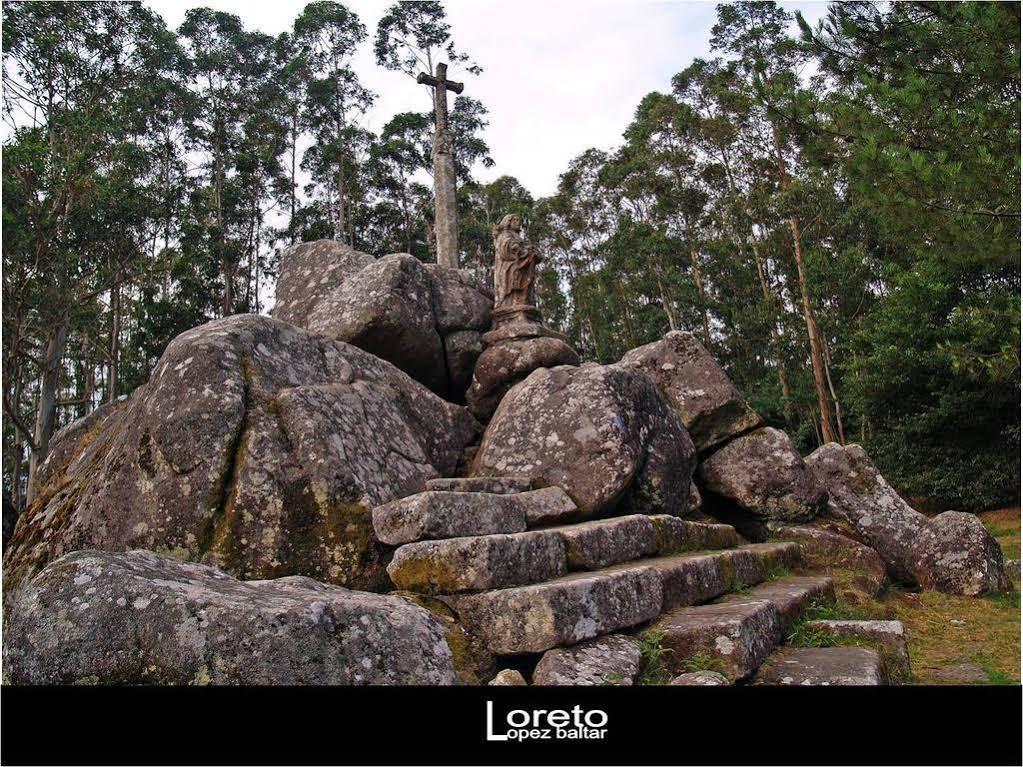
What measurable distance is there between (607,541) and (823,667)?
1.65 meters

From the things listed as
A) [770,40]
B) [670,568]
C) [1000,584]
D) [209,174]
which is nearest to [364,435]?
[670,568]

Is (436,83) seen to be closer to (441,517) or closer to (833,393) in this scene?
Result: (441,517)

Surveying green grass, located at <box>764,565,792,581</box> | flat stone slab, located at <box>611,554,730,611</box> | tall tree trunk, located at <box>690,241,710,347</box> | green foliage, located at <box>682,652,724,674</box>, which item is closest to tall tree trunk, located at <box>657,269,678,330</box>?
tall tree trunk, located at <box>690,241,710,347</box>

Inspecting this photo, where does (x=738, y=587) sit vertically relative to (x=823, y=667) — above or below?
above

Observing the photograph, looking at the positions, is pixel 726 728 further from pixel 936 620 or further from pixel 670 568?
pixel 936 620

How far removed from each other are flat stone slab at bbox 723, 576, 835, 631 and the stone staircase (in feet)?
0.06

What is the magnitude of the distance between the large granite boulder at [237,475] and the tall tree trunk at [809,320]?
805 inches

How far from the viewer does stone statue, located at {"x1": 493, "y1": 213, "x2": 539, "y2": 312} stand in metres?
11.1

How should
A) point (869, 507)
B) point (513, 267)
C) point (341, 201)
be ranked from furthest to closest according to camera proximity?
point (341, 201) < point (513, 267) < point (869, 507)

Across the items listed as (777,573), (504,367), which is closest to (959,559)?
(777,573)

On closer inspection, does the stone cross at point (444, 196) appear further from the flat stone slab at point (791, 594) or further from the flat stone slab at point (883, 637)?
the flat stone slab at point (883, 637)

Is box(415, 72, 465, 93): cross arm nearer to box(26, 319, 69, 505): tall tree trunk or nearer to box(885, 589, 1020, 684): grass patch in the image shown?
box(26, 319, 69, 505): tall tree trunk

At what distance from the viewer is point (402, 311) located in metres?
9.87

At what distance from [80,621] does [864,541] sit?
367 inches
